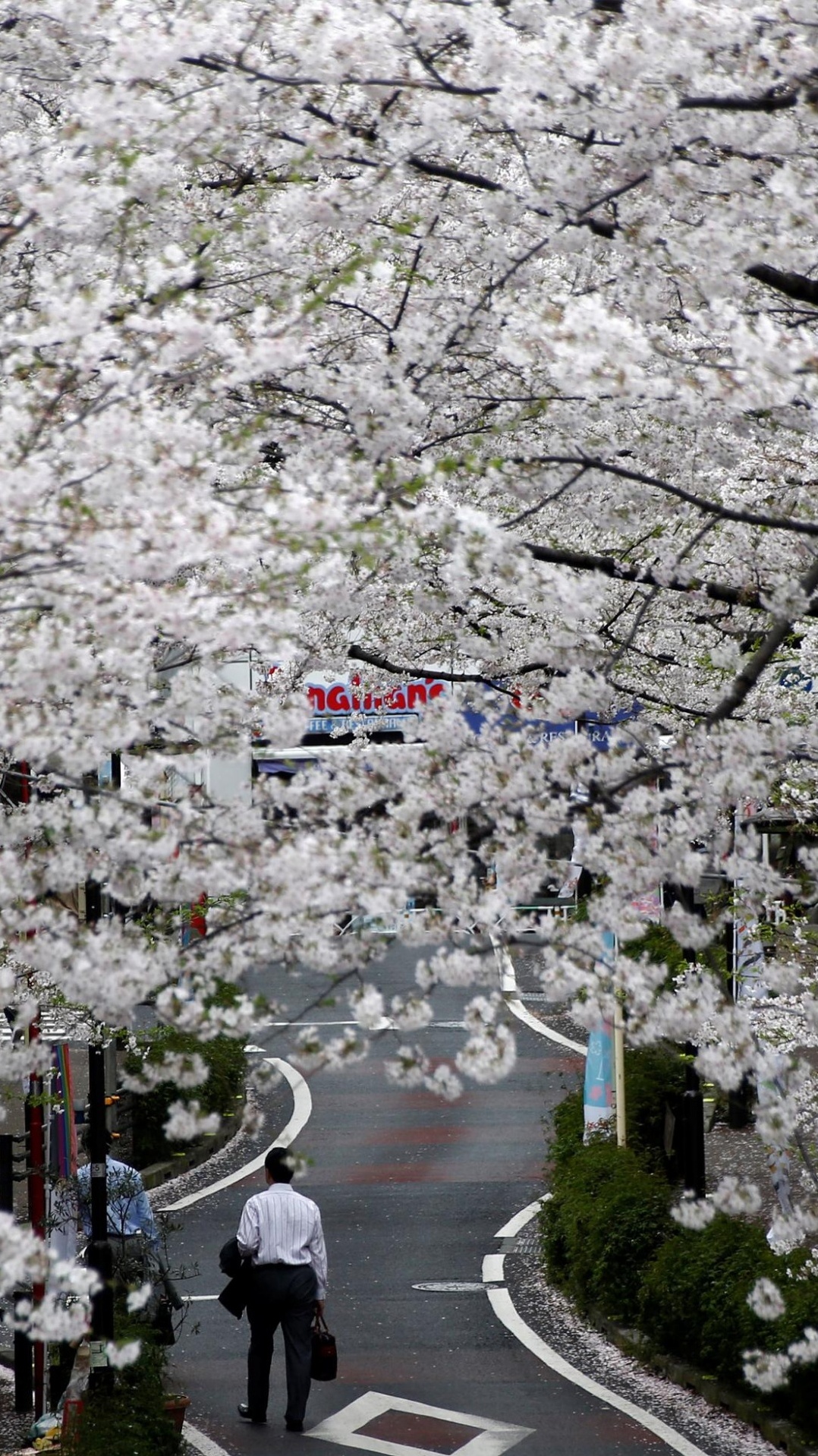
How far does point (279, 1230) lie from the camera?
1041 centimetres

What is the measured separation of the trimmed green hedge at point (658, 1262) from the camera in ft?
32.7

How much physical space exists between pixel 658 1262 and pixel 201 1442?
3.37 m

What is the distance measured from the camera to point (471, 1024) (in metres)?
5.30

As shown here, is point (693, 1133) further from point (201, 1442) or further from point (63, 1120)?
point (63, 1120)

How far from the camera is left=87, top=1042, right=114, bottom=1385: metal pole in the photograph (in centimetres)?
888

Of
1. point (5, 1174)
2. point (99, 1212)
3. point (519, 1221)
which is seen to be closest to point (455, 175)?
point (99, 1212)

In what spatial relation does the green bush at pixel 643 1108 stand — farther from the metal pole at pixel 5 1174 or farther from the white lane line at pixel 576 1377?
the metal pole at pixel 5 1174

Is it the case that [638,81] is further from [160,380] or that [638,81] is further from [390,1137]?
[390,1137]

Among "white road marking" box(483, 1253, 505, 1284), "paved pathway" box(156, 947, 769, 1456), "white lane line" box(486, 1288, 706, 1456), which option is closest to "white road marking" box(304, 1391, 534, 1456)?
"paved pathway" box(156, 947, 769, 1456)

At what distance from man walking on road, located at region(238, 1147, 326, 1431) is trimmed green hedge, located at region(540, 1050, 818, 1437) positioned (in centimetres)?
253

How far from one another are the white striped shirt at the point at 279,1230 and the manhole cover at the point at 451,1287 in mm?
3625

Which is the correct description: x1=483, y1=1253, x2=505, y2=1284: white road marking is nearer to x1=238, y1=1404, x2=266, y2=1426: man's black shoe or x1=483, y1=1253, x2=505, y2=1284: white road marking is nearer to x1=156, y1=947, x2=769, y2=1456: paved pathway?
x1=156, y1=947, x2=769, y2=1456: paved pathway

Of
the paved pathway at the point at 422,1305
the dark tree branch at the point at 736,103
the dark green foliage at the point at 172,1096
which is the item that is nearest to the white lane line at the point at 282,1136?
the paved pathway at the point at 422,1305

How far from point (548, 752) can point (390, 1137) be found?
15.1m
